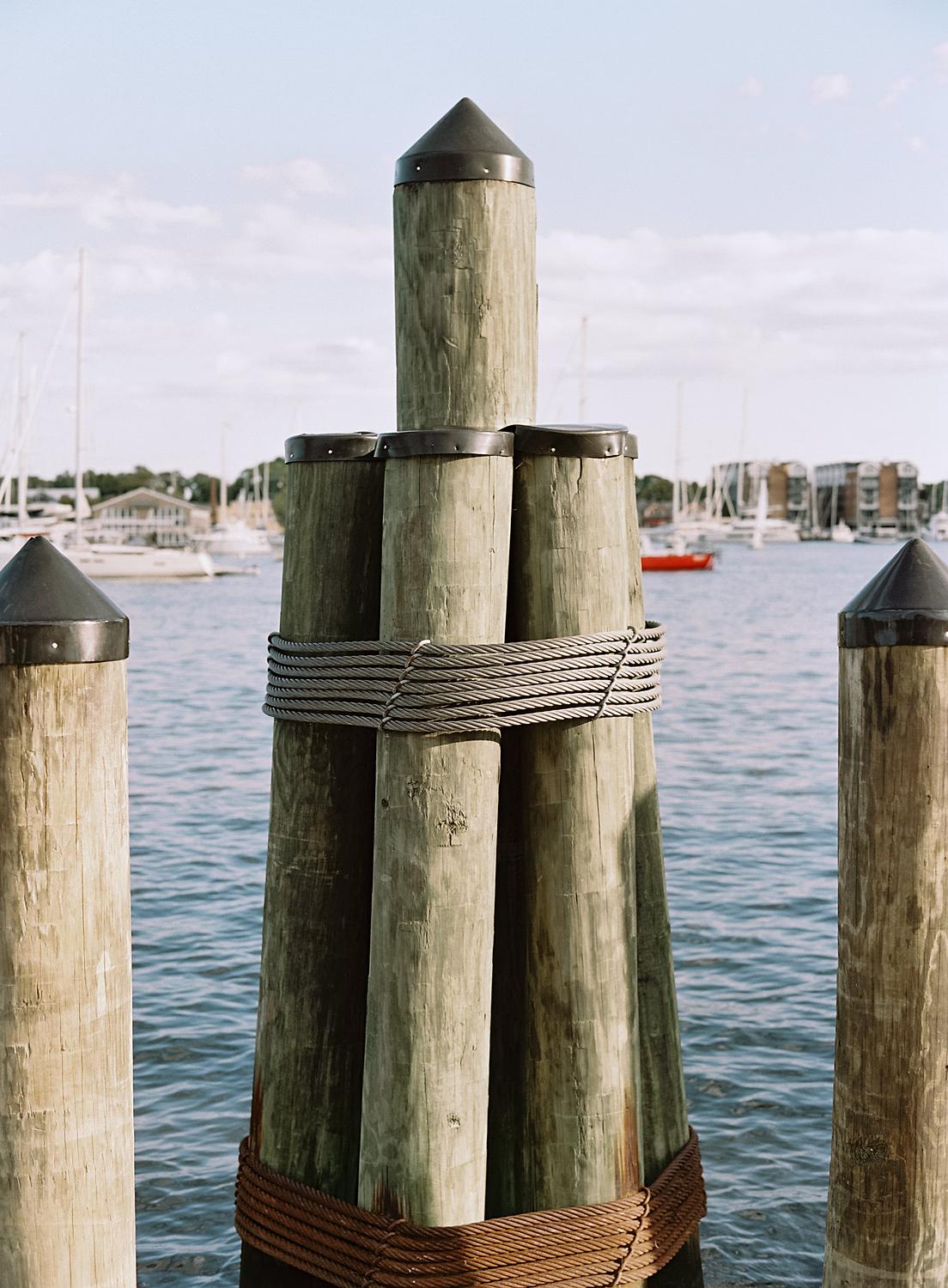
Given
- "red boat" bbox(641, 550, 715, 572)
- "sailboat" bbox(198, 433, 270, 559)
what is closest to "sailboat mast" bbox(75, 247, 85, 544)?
"sailboat" bbox(198, 433, 270, 559)

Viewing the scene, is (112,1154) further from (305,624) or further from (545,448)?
(545,448)

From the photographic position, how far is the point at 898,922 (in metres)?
3.56

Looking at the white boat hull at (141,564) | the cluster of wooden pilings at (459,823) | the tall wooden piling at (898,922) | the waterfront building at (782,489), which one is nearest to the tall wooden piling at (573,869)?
the cluster of wooden pilings at (459,823)

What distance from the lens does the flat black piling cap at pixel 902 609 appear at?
137 inches

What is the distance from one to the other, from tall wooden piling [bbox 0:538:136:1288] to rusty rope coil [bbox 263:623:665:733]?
0.75 meters

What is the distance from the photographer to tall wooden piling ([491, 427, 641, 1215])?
386 centimetres

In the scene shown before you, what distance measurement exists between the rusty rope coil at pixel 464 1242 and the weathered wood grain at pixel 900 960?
598mm

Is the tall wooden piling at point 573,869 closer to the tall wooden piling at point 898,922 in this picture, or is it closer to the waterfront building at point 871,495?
the tall wooden piling at point 898,922

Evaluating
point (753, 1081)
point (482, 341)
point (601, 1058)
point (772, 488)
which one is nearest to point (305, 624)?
point (482, 341)

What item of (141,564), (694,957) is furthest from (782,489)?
(694,957)

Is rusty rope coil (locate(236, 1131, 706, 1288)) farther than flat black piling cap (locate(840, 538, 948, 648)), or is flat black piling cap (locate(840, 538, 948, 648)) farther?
rusty rope coil (locate(236, 1131, 706, 1288))

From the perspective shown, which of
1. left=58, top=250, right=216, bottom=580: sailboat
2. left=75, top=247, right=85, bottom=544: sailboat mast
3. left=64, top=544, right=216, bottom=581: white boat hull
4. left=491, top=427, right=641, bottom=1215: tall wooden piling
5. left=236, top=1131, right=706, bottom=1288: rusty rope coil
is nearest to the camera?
left=236, top=1131, right=706, bottom=1288: rusty rope coil

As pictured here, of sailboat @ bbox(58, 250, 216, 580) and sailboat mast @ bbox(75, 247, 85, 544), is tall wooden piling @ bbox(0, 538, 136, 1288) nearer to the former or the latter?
sailboat mast @ bbox(75, 247, 85, 544)

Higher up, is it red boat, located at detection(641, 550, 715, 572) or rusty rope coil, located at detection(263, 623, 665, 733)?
red boat, located at detection(641, 550, 715, 572)
